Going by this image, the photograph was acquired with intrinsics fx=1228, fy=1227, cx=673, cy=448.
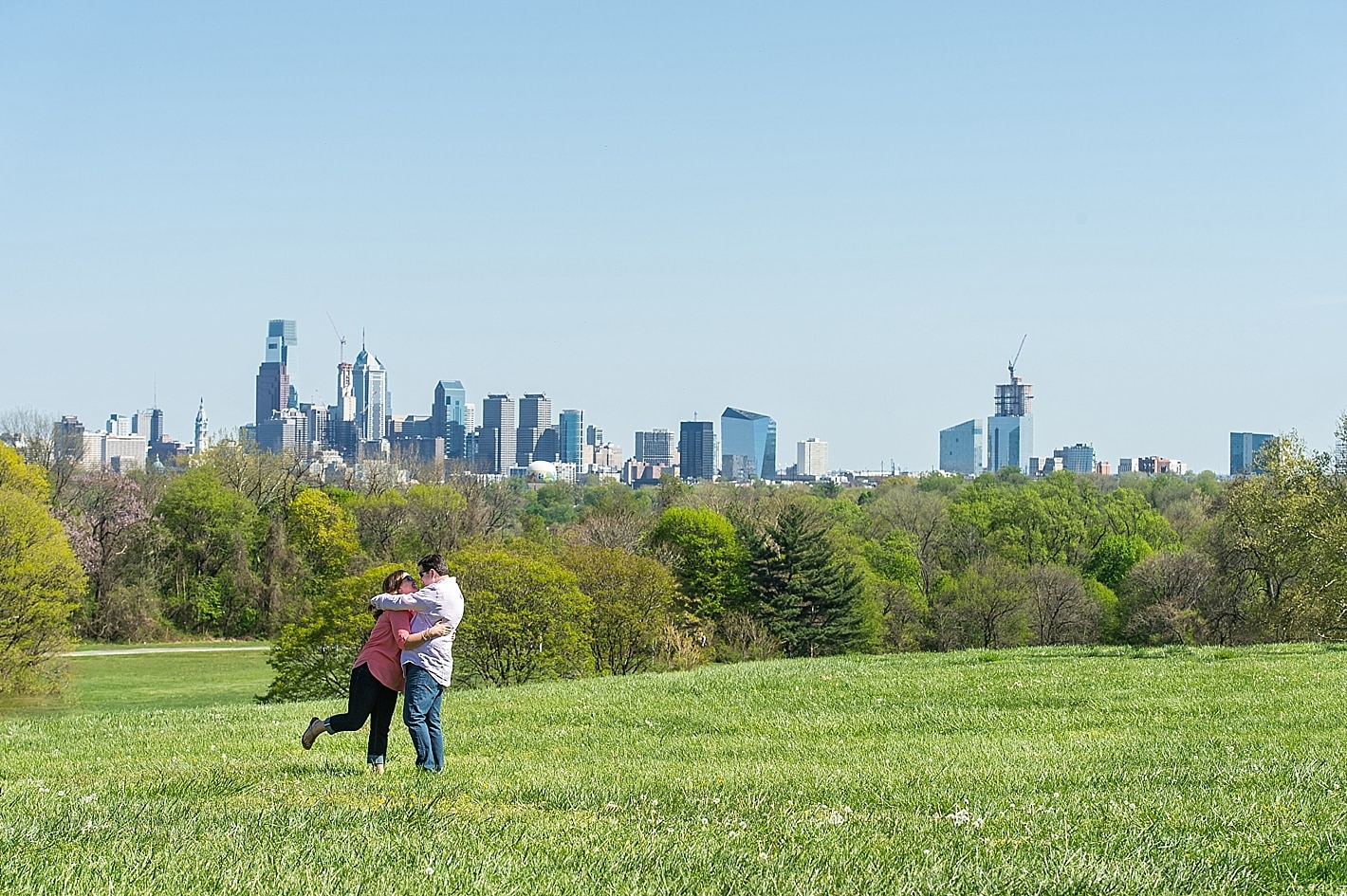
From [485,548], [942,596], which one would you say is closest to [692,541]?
[942,596]

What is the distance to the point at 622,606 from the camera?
149ft

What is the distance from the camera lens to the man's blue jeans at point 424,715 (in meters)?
10.5

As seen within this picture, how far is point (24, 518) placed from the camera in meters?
40.1

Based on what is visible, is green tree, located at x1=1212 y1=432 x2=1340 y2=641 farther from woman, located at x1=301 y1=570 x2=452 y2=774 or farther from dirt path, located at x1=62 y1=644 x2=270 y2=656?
dirt path, located at x1=62 y1=644 x2=270 y2=656

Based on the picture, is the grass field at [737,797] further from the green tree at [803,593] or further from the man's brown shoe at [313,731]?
the green tree at [803,593]

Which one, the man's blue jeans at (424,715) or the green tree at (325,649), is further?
the green tree at (325,649)

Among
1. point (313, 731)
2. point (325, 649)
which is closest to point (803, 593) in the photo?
point (325, 649)

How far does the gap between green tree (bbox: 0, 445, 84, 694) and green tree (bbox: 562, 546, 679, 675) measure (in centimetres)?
1746

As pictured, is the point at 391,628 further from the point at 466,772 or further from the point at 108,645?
the point at 108,645

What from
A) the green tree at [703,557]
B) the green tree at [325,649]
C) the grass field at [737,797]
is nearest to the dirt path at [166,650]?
the green tree at [703,557]

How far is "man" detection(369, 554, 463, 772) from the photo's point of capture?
34.5 feet

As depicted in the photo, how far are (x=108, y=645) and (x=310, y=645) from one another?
4412 cm

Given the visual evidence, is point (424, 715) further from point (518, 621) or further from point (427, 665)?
point (518, 621)

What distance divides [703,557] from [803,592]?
8.30 meters
